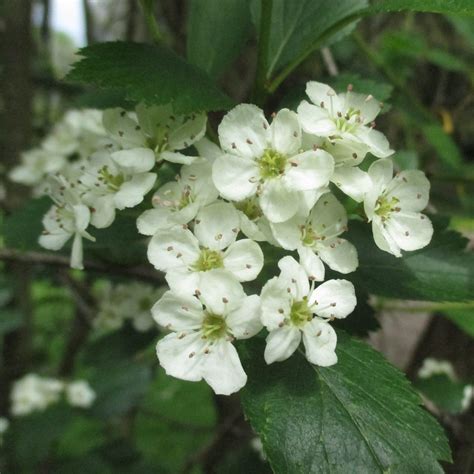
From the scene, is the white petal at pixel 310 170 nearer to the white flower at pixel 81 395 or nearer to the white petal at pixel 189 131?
the white petal at pixel 189 131

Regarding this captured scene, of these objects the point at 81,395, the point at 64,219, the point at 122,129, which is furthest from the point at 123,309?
the point at 81,395

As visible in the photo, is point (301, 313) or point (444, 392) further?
point (444, 392)

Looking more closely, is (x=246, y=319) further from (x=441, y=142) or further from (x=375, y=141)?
(x=441, y=142)

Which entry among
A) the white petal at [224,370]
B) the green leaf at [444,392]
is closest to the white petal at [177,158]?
the white petal at [224,370]

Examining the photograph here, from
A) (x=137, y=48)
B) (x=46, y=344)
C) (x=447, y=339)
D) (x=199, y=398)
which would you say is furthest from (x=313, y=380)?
(x=199, y=398)

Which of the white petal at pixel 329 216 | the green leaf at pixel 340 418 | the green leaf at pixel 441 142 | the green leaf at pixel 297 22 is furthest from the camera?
the green leaf at pixel 441 142

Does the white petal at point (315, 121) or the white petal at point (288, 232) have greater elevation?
the white petal at point (315, 121)
